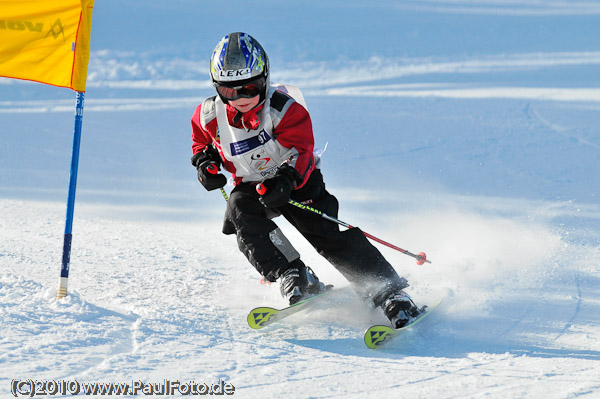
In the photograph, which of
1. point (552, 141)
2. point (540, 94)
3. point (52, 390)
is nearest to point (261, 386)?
point (52, 390)

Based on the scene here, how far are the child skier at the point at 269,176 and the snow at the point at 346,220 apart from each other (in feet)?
0.83

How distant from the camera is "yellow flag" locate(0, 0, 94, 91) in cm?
402

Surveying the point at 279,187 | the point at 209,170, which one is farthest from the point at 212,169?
the point at 279,187

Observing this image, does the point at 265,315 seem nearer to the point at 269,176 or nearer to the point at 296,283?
the point at 296,283

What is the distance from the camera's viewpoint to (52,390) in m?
2.79

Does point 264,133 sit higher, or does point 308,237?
point 264,133

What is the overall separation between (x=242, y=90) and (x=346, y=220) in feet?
9.93

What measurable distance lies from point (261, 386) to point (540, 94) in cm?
1011

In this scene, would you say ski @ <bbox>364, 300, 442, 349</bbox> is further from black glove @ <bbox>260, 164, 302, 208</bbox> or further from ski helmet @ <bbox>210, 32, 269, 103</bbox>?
ski helmet @ <bbox>210, 32, 269, 103</bbox>

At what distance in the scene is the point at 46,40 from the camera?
406cm

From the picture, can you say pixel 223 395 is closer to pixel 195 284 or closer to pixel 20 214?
pixel 195 284

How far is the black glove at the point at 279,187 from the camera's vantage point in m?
3.88

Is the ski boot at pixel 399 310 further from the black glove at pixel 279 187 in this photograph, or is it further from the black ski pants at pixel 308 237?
the black glove at pixel 279 187

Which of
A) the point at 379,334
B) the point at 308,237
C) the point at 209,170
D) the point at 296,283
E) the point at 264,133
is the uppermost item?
the point at 264,133
